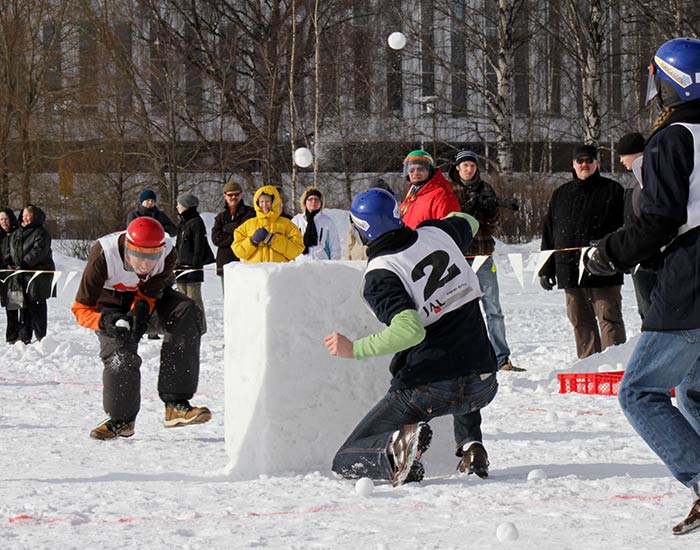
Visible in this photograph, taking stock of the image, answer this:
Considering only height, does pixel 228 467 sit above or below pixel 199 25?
below

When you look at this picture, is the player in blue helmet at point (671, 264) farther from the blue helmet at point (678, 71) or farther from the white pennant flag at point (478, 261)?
the white pennant flag at point (478, 261)

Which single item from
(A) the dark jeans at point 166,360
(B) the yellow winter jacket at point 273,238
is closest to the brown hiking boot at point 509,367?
(B) the yellow winter jacket at point 273,238

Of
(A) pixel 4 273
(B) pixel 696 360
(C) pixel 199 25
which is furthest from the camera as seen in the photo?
Result: (C) pixel 199 25

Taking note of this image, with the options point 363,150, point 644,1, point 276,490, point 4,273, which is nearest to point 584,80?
point 644,1

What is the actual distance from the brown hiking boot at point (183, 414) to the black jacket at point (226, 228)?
16.3 ft

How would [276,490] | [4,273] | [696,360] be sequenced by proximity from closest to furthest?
[696,360] → [276,490] → [4,273]

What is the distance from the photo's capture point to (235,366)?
203 inches

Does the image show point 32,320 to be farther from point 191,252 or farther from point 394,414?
point 394,414

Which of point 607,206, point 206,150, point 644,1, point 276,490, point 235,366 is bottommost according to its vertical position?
point 276,490

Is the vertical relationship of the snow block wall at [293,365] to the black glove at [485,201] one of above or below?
below

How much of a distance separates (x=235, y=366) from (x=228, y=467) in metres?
0.45

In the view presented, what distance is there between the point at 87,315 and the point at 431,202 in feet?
8.77

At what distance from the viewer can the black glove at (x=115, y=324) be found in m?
6.23

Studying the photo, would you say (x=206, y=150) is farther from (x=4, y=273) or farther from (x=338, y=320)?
(x=338, y=320)
